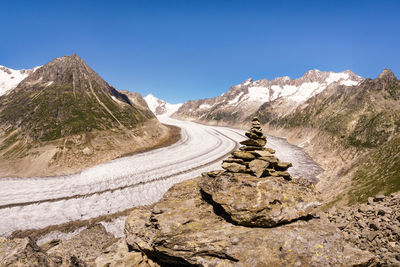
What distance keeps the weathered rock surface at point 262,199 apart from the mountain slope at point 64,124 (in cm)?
3689

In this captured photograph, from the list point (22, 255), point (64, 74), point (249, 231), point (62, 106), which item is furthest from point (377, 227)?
point (64, 74)

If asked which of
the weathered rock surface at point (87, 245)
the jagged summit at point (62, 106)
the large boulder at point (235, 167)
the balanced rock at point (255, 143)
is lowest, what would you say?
the weathered rock surface at point (87, 245)

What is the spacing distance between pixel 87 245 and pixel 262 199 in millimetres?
14941

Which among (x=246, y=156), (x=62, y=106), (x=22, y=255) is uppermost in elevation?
(x=62, y=106)

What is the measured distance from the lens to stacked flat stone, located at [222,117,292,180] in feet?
36.9

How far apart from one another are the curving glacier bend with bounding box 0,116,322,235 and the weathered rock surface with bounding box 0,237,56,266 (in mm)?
17299

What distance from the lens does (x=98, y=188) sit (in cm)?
2934

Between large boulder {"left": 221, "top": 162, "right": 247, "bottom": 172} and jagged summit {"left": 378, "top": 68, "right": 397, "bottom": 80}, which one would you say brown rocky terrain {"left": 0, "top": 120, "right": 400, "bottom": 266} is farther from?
jagged summit {"left": 378, "top": 68, "right": 397, "bottom": 80}

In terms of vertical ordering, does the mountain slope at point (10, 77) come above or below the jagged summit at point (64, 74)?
above

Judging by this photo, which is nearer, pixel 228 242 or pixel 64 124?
pixel 228 242

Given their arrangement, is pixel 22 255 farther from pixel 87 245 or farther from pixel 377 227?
pixel 377 227

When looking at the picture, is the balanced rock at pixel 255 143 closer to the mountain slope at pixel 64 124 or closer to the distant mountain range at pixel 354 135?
the distant mountain range at pixel 354 135

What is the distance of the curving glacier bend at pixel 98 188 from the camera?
23.1 metres

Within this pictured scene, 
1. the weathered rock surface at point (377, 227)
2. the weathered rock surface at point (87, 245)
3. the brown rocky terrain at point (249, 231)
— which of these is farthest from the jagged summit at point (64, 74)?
the weathered rock surface at point (377, 227)
